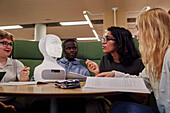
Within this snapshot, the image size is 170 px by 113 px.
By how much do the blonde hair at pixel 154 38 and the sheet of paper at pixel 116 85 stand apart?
0.16 m

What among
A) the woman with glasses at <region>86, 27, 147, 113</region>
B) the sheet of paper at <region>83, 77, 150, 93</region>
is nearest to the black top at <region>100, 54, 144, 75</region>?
the woman with glasses at <region>86, 27, 147, 113</region>

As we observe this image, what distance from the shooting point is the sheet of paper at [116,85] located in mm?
913

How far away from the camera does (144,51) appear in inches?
45.6

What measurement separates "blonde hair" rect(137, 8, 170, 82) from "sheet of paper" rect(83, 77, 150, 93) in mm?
157

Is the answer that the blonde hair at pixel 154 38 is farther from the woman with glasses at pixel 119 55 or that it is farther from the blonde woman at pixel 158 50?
the woman with glasses at pixel 119 55

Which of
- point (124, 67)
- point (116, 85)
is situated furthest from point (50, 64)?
point (116, 85)

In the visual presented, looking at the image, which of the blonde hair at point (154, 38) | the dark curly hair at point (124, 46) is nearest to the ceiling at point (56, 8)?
the dark curly hair at point (124, 46)

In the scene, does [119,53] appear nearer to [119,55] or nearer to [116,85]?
[119,55]

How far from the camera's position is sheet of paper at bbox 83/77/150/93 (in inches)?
35.9

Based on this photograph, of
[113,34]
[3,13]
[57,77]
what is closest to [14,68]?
[57,77]

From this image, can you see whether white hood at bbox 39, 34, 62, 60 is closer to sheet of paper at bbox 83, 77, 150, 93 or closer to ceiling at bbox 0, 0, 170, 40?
sheet of paper at bbox 83, 77, 150, 93

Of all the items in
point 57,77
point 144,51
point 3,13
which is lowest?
point 57,77

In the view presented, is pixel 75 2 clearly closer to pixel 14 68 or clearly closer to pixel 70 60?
pixel 70 60

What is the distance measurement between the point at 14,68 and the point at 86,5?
14.2ft
